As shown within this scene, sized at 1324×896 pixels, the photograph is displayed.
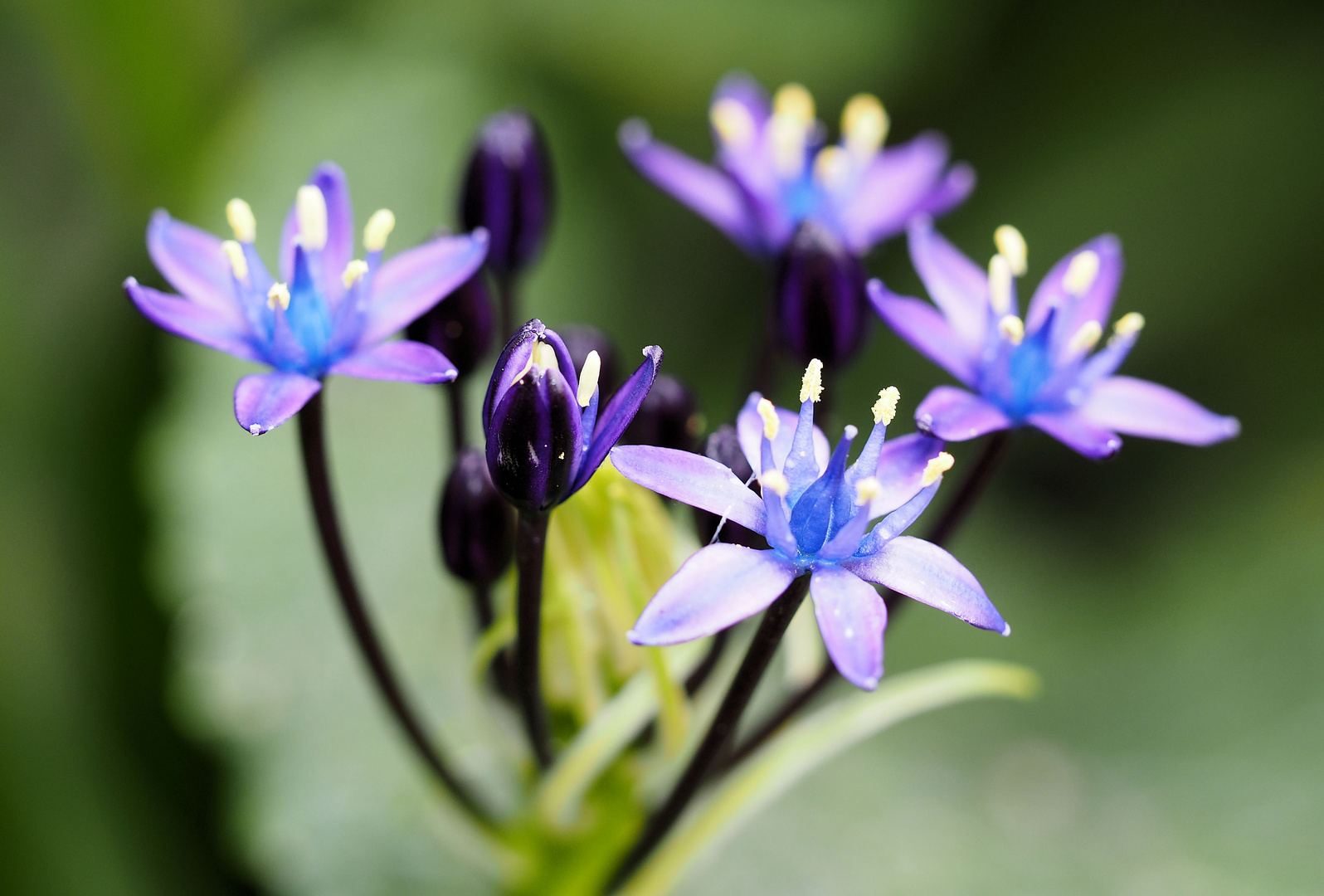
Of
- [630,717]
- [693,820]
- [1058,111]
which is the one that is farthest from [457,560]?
[1058,111]

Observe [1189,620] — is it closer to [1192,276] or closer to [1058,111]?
[1192,276]

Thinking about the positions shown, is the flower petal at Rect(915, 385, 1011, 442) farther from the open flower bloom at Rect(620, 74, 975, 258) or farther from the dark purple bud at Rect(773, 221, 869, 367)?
the open flower bloom at Rect(620, 74, 975, 258)

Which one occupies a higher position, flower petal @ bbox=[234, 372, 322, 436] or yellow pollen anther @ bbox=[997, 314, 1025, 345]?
yellow pollen anther @ bbox=[997, 314, 1025, 345]

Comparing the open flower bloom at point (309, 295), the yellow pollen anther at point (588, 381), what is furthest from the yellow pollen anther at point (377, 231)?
the yellow pollen anther at point (588, 381)

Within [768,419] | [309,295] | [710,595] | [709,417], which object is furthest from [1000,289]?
[709,417]

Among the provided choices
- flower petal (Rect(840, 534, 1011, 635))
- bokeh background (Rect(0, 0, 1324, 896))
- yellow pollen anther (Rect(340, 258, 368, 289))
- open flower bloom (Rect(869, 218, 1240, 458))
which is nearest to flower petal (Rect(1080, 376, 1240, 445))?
open flower bloom (Rect(869, 218, 1240, 458))

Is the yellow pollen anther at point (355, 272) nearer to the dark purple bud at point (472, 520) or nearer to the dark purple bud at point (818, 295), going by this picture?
the dark purple bud at point (472, 520)

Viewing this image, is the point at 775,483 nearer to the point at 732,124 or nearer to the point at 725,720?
the point at 725,720

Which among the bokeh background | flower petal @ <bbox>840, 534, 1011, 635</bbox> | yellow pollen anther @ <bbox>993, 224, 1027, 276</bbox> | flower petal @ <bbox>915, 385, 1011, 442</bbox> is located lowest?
the bokeh background
